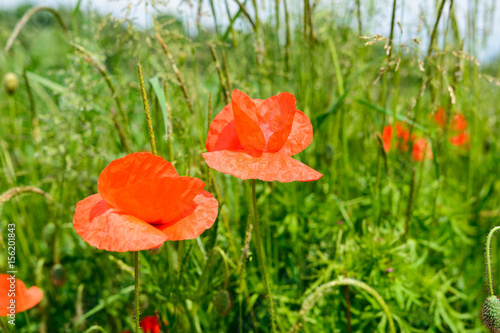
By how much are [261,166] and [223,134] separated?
13cm

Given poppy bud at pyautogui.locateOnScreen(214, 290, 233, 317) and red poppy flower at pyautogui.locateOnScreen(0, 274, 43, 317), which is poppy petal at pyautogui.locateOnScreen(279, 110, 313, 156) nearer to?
poppy bud at pyautogui.locateOnScreen(214, 290, 233, 317)

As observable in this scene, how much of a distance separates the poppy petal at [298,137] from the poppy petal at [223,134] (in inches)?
3.4

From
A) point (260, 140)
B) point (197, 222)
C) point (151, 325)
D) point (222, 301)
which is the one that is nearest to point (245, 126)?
point (260, 140)

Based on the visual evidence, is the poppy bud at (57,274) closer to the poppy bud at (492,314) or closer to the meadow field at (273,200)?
the meadow field at (273,200)

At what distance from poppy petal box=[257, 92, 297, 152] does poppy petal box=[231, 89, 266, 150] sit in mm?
22

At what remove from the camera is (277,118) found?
2.34 feet

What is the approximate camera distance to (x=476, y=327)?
4.04 ft

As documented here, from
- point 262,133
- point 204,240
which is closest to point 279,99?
point 262,133

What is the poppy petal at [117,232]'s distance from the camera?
53 cm

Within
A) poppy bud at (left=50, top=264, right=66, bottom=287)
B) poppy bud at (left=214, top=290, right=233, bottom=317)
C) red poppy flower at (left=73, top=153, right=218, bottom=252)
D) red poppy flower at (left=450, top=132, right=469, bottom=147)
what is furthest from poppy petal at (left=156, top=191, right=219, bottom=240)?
red poppy flower at (left=450, top=132, right=469, bottom=147)

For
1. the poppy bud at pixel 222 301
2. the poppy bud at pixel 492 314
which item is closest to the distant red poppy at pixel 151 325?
the poppy bud at pixel 222 301

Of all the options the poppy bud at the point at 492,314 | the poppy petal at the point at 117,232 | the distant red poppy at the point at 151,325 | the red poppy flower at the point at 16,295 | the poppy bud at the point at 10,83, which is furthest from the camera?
the poppy bud at the point at 10,83

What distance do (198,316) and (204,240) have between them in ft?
0.74

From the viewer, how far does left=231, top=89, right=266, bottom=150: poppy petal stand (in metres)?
0.65
